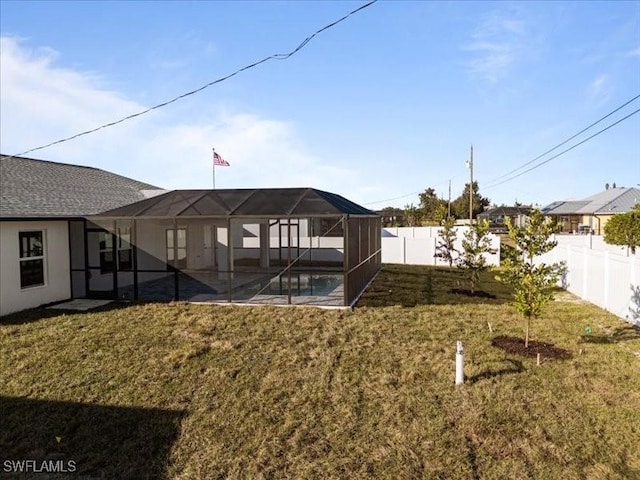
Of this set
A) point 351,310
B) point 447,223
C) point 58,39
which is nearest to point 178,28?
point 58,39

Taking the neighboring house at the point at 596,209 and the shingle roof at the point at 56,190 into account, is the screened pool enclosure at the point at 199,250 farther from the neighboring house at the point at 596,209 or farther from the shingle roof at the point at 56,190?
the neighboring house at the point at 596,209

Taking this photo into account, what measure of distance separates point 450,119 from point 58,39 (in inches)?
633

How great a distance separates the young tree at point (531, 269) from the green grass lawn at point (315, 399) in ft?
3.75

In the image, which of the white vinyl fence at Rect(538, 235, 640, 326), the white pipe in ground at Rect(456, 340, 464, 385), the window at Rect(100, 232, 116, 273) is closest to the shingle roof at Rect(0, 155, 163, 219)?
the window at Rect(100, 232, 116, 273)

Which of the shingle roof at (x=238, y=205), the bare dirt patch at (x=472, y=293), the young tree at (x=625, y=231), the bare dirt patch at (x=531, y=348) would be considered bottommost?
the bare dirt patch at (x=531, y=348)

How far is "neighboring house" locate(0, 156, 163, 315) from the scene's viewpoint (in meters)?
11.0

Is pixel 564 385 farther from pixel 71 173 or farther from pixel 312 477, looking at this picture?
pixel 71 173

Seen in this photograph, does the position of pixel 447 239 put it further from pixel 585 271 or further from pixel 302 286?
pixel 302 286

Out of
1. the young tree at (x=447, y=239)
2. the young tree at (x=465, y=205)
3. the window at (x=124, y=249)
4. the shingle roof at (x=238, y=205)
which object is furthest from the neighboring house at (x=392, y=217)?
the window at (x=124, y=249)

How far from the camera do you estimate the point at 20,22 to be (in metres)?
9.92

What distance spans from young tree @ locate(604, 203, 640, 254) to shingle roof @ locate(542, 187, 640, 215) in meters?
23.1

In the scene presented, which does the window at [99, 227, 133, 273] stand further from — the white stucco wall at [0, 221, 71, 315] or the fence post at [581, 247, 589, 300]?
the fence post at [581, 247, 589, 300]

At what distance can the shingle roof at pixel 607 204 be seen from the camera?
43500 mm

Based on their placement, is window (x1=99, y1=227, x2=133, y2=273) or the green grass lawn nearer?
the green grass lawn
